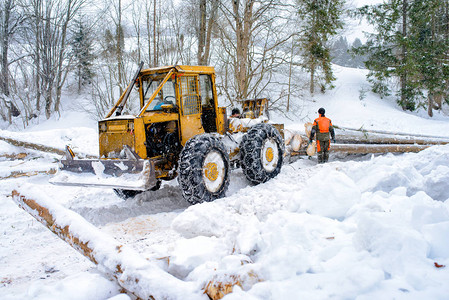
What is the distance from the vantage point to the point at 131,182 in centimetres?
491

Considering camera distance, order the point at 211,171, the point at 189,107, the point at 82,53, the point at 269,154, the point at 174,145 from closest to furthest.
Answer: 1. the point at 211,171
2. the point at 174,145
3. the point at 189,107
4. the point at 269,154
5. the point at 82,53

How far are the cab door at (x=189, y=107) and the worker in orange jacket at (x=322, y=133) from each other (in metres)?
3.72

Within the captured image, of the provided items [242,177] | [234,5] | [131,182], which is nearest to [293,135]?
[242,177]

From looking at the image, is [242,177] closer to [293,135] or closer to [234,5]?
[293,135]

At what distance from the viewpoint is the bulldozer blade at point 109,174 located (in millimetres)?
4895

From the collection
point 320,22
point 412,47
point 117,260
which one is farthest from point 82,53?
point 117,260

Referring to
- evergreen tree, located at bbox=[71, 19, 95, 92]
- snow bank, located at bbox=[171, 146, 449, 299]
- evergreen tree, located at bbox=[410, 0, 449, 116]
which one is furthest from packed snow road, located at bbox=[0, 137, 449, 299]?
evergreen tree, located at bbox=[71, 19, 95, 92]

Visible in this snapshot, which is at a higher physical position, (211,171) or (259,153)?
(259,153)

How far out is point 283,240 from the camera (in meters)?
2.68

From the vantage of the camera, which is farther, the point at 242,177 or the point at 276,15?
the point at 276,15

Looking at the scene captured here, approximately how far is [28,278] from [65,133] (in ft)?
31.6

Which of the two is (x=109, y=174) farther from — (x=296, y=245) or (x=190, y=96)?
(x=296, y=245)

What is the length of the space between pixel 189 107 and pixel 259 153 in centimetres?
175

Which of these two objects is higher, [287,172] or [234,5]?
[234,5]
